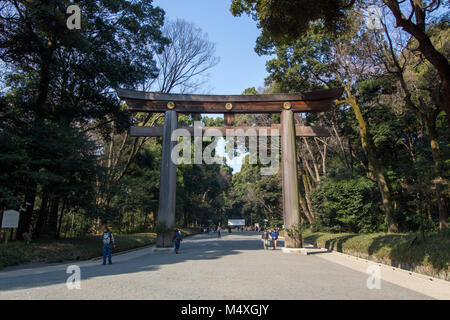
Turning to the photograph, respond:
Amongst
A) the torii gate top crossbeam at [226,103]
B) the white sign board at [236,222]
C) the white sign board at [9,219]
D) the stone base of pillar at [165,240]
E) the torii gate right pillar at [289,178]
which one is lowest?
the white sign board at [236,222]

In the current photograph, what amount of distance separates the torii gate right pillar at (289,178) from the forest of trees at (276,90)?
4501mm

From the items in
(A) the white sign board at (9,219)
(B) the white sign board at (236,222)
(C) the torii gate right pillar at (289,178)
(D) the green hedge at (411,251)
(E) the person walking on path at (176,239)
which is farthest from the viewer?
(B) the white sign board at (236,222)

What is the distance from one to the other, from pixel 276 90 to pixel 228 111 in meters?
7.75

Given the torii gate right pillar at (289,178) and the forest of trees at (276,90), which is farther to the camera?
the torii gate right pillar at (289,178)

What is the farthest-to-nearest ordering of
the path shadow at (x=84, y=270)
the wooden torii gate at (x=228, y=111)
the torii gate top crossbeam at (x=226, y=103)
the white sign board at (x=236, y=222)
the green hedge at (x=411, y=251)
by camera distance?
the white sign board at (x=236, y=222), the torii gate top crossbeam at (x=226, y=103), the wooden torii gate at (x=228, y=111), the green hedge at (x=411, y=251), the path shadow at (x=84, y=270)

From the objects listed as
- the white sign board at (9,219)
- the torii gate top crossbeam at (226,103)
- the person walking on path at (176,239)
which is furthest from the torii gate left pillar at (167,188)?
the white sign board at (9,219)

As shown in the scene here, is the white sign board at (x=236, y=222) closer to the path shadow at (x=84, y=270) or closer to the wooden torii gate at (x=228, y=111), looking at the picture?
the wooden torii gate at (x=228, y=111)

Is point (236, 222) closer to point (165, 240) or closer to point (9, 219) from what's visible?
point (165, 240)

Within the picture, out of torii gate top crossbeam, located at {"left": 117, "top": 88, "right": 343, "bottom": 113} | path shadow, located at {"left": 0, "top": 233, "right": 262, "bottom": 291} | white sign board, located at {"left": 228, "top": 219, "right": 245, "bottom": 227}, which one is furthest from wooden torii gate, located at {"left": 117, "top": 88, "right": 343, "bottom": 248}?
white sign board, located at {"left": 228, "top": 219, "right": 245, "bottom": 227}

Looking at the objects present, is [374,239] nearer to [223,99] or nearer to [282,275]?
[282,275]

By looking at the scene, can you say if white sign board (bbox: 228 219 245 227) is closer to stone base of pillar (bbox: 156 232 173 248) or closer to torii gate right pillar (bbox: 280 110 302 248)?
stone base of pillar (bbox: 156 232 173 248)

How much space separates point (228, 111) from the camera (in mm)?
16250

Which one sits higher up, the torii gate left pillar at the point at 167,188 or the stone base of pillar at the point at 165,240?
the torii gate left pillar at the point at 167,188

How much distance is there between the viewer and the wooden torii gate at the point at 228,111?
15.1 m
